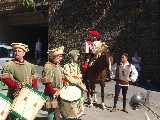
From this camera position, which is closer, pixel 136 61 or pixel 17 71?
pixel 17 71

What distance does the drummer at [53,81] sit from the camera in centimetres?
683

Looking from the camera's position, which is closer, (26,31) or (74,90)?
(74,90)

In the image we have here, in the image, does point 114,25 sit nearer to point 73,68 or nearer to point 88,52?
point 88,52

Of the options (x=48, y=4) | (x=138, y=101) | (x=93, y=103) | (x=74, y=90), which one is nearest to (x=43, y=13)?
(x=48, y=4)

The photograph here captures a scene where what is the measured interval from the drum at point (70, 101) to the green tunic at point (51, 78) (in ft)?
0.57

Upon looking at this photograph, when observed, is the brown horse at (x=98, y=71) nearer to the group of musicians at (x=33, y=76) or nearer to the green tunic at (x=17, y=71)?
the group of musicians at (x=33, y=76)

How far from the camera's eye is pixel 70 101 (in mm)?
7031

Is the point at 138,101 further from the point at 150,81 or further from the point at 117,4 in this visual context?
the point at 117,4

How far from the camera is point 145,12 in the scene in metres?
17.9

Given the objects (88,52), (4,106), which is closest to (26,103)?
(4,106)

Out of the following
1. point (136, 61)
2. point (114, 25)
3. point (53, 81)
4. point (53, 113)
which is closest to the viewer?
point (53, 81)

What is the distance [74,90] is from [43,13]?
16879 mm

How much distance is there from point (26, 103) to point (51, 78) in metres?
0.81

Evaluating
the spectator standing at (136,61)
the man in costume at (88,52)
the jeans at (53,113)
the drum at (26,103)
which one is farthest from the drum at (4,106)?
the spectator standing at (136,61)
